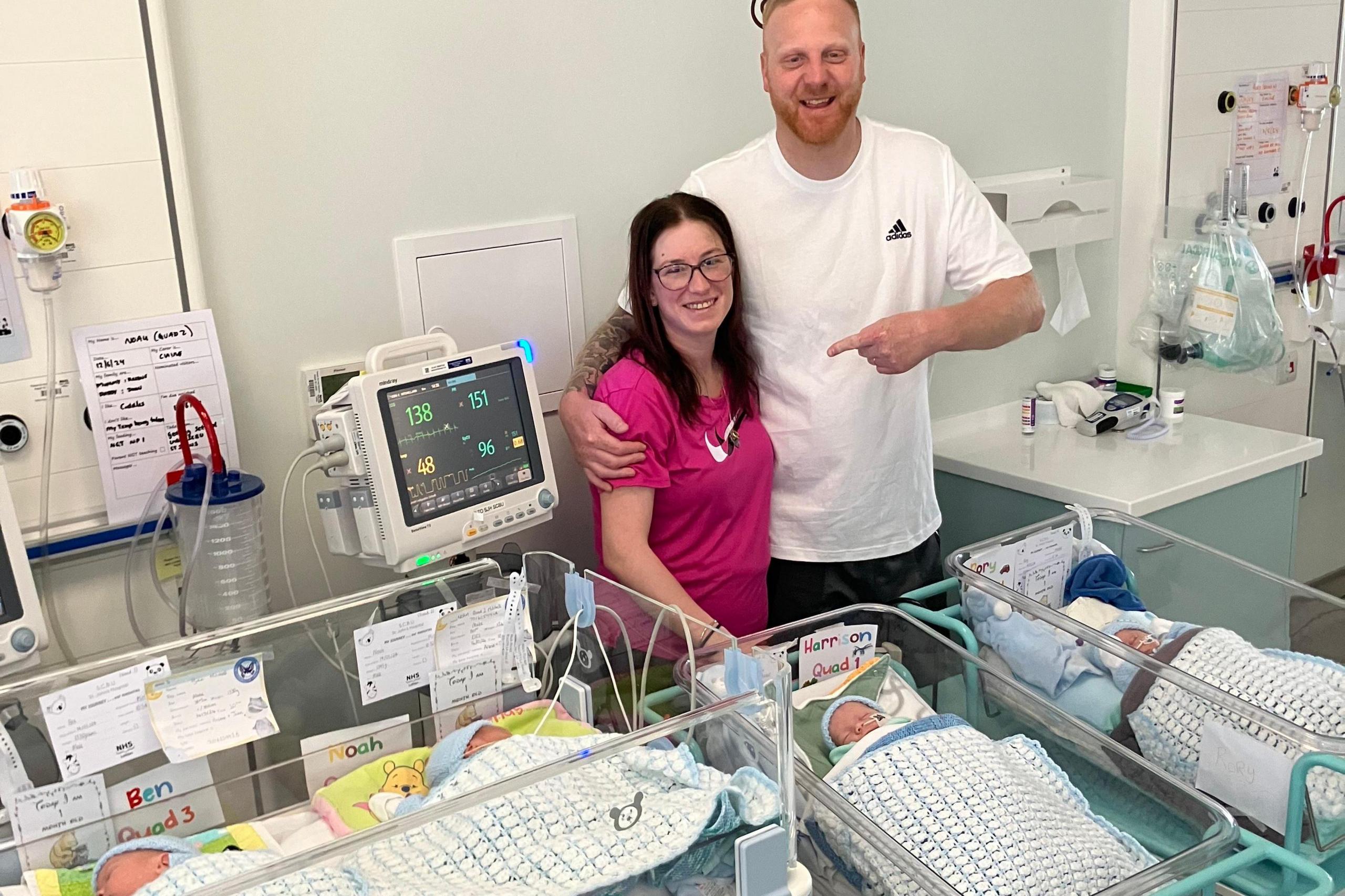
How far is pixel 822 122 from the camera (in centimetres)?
206

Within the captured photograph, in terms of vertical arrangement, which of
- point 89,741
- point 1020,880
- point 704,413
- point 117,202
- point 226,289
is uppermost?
point 117,202

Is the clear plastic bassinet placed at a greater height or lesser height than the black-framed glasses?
lesser

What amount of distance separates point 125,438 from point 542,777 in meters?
1.07

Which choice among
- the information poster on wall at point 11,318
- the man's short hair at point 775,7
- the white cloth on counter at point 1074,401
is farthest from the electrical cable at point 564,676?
the white cloth on counter at point 1074,401

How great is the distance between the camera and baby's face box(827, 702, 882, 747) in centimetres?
157

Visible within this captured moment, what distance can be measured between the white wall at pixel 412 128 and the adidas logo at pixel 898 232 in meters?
0.53

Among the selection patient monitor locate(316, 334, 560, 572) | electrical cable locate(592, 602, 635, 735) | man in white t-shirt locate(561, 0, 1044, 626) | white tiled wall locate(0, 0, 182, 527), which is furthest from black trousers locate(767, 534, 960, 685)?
white tiled wall locate(0, 0, 182, 527)

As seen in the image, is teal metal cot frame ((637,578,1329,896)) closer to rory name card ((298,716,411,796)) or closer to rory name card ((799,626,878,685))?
rory name card ((799,626,878,685))

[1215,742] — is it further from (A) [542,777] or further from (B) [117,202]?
(B) [117,202]

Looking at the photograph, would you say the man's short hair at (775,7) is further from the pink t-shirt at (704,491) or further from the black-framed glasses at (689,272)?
the pink t-shirt at (704,491)

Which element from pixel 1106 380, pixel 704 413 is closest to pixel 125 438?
pixel 704 413

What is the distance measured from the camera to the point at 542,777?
1.16 meters

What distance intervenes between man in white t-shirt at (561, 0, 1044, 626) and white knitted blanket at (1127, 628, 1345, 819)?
645 mm

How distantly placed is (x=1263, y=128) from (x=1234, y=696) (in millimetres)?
2396
